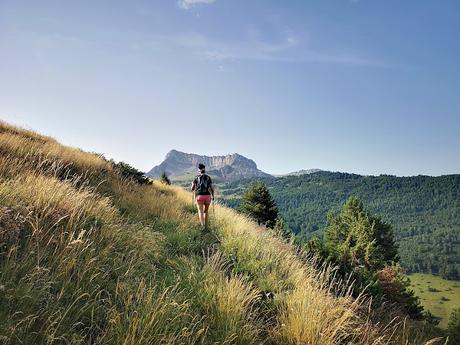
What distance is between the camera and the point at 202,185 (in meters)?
12.9

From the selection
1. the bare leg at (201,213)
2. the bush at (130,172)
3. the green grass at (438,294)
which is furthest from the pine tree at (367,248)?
the green grass at (438,294)

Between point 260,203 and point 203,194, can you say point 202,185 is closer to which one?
point 203,194

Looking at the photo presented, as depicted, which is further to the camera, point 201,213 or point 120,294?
point 201,213

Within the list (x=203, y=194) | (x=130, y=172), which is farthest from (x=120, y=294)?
(x=130, y=172)

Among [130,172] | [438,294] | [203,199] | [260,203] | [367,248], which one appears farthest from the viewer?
[438,294]

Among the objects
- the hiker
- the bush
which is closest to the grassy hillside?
the hiker

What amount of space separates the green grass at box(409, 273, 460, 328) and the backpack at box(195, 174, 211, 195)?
141904 millimetres

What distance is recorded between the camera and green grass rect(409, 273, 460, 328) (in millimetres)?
144000

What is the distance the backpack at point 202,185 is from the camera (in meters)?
12.8

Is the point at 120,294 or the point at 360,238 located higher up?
the point at 360,238

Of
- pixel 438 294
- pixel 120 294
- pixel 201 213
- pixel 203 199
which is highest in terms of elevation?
pixel 203 199

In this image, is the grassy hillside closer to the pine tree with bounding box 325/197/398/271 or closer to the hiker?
the hiker

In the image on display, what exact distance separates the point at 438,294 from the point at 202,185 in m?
190

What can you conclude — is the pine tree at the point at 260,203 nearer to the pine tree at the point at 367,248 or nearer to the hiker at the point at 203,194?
the pine tree at the point at 367,248
